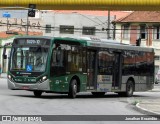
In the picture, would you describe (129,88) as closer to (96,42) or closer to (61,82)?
(96,42)

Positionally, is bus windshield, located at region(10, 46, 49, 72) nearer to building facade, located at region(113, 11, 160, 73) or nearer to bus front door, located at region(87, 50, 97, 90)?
bus front door, located at region(87, 50, 97, 90)

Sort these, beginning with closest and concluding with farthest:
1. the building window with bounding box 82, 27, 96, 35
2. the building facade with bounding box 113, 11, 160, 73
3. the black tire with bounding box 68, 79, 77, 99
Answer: the black tire with bounding box 68, 79, 77, 99, the building facade with bounding box 113, 11, 160, 73, the building window with bounding box 82, 27, 96, 35

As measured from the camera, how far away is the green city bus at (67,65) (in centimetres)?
2483

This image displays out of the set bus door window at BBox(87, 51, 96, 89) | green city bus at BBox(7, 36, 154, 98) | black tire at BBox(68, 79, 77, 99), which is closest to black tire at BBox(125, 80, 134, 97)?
green city bus at BBox(7, 36, 154, 98)

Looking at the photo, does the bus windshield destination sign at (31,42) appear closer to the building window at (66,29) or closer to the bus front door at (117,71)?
the bus front door at (117,71)

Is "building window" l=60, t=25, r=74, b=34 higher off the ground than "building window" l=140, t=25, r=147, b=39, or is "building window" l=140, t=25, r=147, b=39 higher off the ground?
"building window" l=60, t=25, r=74, b=34

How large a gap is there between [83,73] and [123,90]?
4.49 meters

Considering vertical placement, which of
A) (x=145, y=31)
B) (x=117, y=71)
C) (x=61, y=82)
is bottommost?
(x=61, y=82)

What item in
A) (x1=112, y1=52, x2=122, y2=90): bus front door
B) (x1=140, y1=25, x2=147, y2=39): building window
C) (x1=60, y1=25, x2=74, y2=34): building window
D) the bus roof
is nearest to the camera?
the bus roof

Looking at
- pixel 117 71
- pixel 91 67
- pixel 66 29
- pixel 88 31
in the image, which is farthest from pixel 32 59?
pixel 88 31

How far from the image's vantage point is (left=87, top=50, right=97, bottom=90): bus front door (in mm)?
27188

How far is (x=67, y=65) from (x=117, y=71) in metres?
4.85

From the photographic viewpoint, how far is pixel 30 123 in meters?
14.1

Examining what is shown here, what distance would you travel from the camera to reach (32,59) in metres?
25.0
